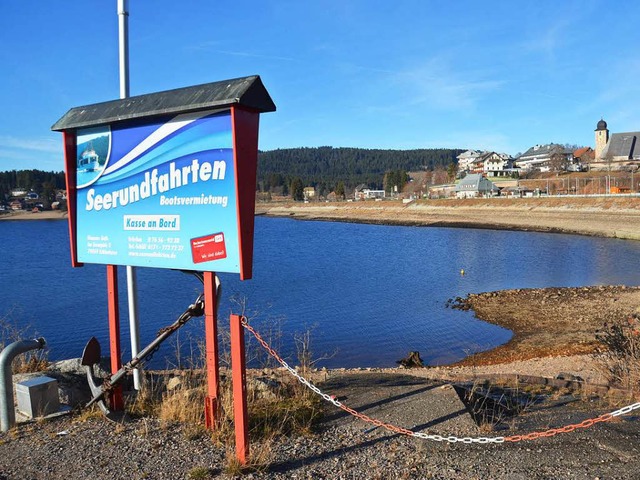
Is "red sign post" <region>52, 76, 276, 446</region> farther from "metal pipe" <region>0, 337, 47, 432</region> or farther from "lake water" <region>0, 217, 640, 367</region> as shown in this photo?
"lake water" <region>0, 217, 640, 367</region>

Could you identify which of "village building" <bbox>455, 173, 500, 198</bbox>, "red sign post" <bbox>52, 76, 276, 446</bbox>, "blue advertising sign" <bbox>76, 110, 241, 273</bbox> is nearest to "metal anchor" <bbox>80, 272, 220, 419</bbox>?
"red sign post" <bbox>52, 76, 276, 446</bbox>

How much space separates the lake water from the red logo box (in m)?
2.48

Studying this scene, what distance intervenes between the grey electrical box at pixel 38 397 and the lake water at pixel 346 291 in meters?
2.57

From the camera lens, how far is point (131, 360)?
6.48m

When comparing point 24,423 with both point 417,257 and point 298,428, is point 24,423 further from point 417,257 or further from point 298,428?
point 417,257

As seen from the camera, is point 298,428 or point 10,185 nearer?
point 298,428

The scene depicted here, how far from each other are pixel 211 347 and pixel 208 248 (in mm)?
1084

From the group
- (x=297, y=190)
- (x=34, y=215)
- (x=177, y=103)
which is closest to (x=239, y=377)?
(x=177, y=103)

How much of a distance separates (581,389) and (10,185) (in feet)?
661

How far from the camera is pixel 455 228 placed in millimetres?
73812

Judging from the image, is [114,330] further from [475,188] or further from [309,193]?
[309,193]

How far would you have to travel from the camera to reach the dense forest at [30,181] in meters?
173

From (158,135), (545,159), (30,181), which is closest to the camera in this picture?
(158,135)

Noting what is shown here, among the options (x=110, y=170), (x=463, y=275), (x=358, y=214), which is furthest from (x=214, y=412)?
(x=358, y=214)
